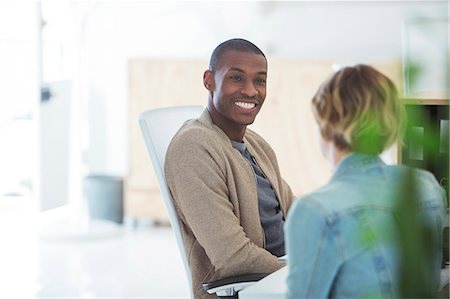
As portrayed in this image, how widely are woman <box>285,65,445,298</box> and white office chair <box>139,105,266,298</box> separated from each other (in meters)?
0.57

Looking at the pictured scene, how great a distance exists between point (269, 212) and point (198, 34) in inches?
126

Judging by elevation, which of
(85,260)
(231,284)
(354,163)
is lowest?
(85,260)

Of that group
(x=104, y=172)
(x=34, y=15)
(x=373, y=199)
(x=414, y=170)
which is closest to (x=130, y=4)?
(x=34, y=15)

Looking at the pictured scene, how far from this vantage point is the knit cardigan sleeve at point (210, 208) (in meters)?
2.00

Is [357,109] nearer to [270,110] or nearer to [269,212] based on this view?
[269,212]

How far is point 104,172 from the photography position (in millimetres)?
5609

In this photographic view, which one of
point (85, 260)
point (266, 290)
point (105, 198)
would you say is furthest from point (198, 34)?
point (266, 290)

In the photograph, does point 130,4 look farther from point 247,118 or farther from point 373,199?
point 373,199

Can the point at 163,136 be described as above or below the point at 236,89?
below

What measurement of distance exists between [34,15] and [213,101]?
286 centimetres

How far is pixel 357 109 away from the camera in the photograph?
1388 mm

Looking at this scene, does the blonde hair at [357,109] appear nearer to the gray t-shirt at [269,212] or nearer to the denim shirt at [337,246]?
the denim shirt at [337,246]

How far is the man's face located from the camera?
228cm

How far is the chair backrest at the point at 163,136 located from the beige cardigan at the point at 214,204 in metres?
0.02
